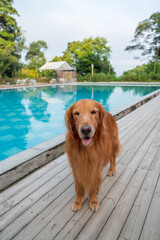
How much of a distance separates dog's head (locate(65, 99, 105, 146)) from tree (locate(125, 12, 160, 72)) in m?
30.9

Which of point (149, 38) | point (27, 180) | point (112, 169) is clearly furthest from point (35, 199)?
point (149, 38)

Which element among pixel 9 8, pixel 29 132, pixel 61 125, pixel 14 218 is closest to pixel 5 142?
pixel 29 132

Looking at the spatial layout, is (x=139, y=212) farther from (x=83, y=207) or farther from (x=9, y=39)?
(x=9, y=39)

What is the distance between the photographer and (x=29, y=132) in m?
5.93

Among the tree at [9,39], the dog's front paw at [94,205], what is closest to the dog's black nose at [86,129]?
the dog's front paw at [94,205]

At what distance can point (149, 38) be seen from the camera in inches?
1091

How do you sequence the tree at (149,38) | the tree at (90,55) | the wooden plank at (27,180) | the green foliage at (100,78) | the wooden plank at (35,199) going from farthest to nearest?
the tree at (90,55) → the tree at (149,38) → the green foliage at (100,78) → the wooden plank at (27,180) → the wooden plank at (35,199)

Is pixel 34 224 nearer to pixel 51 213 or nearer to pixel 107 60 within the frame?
pixel 51 213

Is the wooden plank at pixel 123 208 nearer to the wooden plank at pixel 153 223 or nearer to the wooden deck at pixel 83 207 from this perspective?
the wooden deck at pixel 83 207

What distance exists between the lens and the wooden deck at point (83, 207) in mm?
1244

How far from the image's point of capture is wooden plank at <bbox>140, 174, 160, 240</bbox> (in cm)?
120

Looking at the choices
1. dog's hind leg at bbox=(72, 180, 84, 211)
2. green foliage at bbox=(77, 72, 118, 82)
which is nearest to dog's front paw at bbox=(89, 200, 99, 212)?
dog's hind leg at bbox=(72, 180, 84, 211)

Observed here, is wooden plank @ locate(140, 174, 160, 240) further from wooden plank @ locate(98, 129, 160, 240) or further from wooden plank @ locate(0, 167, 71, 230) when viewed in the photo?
wooden plank @ locate(0, 167, 71, 230)

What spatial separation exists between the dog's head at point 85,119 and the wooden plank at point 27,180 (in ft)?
3.06
